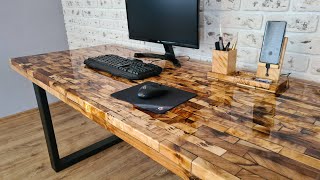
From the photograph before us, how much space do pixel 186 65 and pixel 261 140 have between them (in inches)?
29.9

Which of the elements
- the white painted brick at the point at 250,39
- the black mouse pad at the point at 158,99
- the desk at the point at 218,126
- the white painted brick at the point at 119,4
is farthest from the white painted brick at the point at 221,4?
the white painted brick at the point at 119,4

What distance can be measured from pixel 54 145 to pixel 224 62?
1317mm

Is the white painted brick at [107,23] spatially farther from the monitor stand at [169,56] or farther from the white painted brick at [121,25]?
the monitor stand at [169,56]

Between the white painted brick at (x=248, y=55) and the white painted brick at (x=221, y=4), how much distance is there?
203mm

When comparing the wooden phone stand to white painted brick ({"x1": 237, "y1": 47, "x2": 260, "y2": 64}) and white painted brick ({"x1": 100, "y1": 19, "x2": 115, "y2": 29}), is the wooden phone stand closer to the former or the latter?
white painted brick ({"x1": 237, "y1": 47, "x2": 260, "y2": 64})

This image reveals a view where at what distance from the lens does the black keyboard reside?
3.56 feet

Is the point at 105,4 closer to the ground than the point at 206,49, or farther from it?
farther from it

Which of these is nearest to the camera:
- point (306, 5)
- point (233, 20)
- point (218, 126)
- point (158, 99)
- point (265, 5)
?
point (218, 126)

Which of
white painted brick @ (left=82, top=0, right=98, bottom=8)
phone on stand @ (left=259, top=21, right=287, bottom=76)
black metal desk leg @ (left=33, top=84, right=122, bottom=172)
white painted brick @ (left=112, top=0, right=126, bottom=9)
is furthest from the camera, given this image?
white painted brick @ (left=82, top=0, right=98, bottom=8)

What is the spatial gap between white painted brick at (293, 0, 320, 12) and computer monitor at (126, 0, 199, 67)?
398mm

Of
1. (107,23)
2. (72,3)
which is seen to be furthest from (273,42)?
(72,3)

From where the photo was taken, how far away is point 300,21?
0.99 meters

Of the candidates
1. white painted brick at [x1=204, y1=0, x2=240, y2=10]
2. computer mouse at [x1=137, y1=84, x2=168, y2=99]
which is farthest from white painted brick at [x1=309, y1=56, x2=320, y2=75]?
computer mouse at [x1=137, y1=84, x2=168, y2=99]

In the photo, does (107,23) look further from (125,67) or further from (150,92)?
(150,92)
